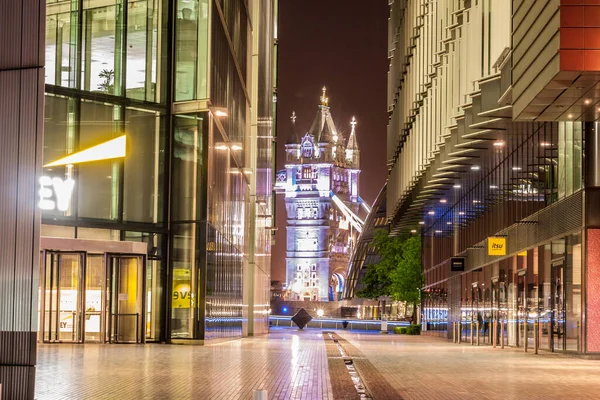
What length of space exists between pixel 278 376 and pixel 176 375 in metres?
1.73

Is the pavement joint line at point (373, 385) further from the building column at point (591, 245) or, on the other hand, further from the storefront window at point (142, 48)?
the storefront window at point (142, 48)

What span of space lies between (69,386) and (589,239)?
15152 mm

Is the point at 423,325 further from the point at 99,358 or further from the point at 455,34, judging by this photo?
the point at 99,358

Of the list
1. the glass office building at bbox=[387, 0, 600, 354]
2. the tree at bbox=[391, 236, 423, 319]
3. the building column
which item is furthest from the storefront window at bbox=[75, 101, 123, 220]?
the tree at bbox=[391, 236, 423, 319]

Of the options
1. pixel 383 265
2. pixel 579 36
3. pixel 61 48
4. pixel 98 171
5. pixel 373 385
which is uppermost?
pixel 61 48

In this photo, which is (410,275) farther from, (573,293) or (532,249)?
(573,293)

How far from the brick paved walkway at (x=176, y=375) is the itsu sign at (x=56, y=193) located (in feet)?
19.0

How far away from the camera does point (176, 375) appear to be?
58.3 ft

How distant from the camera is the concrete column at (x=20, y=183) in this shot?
1213 centimetres

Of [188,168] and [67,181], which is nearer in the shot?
[67,181]

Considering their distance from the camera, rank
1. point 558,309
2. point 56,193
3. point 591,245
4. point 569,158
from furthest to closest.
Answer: point 56,193
point 558,309
point 569,158
point 591,245

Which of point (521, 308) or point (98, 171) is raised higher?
point (98, 171)

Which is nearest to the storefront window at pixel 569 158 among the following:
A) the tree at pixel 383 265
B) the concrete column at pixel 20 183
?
the concrete column at pixel 20 183

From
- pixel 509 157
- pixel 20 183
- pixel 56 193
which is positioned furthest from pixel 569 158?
pixel 20 183
